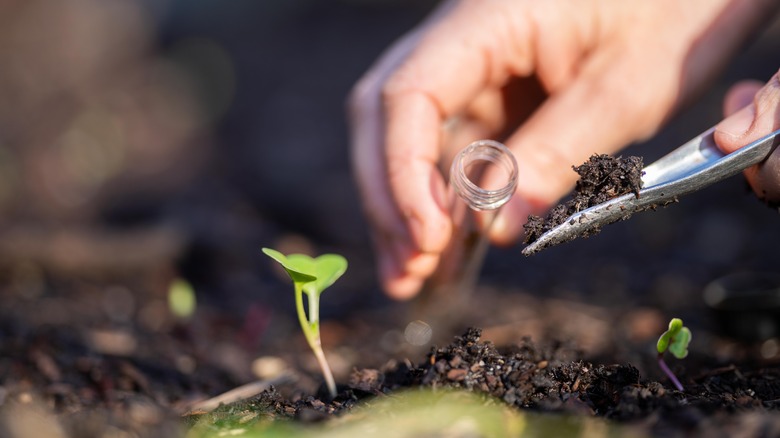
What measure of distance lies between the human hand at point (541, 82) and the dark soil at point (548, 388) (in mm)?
598

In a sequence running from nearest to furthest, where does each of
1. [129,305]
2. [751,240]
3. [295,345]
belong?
1. [295,345]
2. [129,305]
3. [751,240]

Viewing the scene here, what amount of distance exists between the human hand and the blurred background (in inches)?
22.9

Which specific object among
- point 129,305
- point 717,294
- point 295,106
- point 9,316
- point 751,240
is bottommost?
point 717,294

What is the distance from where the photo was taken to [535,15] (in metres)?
2.22

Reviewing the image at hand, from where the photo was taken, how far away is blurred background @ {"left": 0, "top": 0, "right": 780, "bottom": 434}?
265 centimetres

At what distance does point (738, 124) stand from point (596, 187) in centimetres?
40

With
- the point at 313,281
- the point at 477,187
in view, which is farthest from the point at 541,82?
the point at 313,281

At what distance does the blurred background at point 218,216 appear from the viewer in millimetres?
2652

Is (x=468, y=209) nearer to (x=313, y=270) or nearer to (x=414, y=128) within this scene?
(x=414, y=128)

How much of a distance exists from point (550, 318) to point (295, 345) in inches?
45.4

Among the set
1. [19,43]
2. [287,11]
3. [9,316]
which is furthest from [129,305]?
[287,11]

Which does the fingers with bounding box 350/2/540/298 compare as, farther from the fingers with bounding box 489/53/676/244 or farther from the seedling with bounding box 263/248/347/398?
the seedling with bounding box 263/248/347/398

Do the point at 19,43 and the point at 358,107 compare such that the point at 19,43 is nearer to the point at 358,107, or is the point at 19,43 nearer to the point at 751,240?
the point at 358,107

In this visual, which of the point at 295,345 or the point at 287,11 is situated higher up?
the point at 287,11
